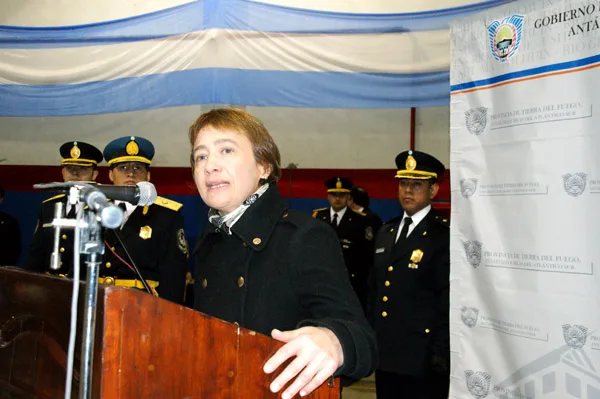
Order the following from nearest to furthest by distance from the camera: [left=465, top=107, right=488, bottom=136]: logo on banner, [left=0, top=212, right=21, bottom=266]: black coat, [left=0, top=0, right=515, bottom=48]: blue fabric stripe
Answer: [left=465, top=107, right=488, bottom=136]: logo on banner < [left=0, top=0, right=515, bottom=48]: blue fabric stripe < [left=0, top=212, right=21, bottom=266]: black coat

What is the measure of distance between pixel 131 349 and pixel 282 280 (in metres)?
0.48

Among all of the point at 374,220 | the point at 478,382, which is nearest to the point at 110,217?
the point at 478,382

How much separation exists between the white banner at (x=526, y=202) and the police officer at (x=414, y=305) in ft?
1.73

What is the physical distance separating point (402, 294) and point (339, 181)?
2.86m

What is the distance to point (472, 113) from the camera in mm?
2510

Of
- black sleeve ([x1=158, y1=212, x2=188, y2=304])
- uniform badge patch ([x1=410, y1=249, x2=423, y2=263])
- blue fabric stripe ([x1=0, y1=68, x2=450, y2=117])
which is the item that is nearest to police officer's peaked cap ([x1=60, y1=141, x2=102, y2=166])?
blue fabric stripe ([x1=0, y1=68, x2=450, y2=117])

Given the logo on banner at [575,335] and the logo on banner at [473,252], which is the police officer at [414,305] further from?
the logo on banner at [575,335]

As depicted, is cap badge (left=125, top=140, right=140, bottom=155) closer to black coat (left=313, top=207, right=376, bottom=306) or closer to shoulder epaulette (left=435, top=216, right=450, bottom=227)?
shoulder epaulette (left=435, top=216, right=450, bottom=227)

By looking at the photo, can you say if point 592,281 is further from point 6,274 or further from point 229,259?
point 6,274

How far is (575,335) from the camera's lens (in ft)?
6.80

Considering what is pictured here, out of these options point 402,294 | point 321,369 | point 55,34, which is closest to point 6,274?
point 321,369

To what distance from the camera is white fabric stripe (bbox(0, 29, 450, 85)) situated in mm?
3426

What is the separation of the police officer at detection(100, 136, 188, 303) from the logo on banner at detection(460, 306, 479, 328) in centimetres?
153

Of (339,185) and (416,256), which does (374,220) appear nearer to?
(339,185)
